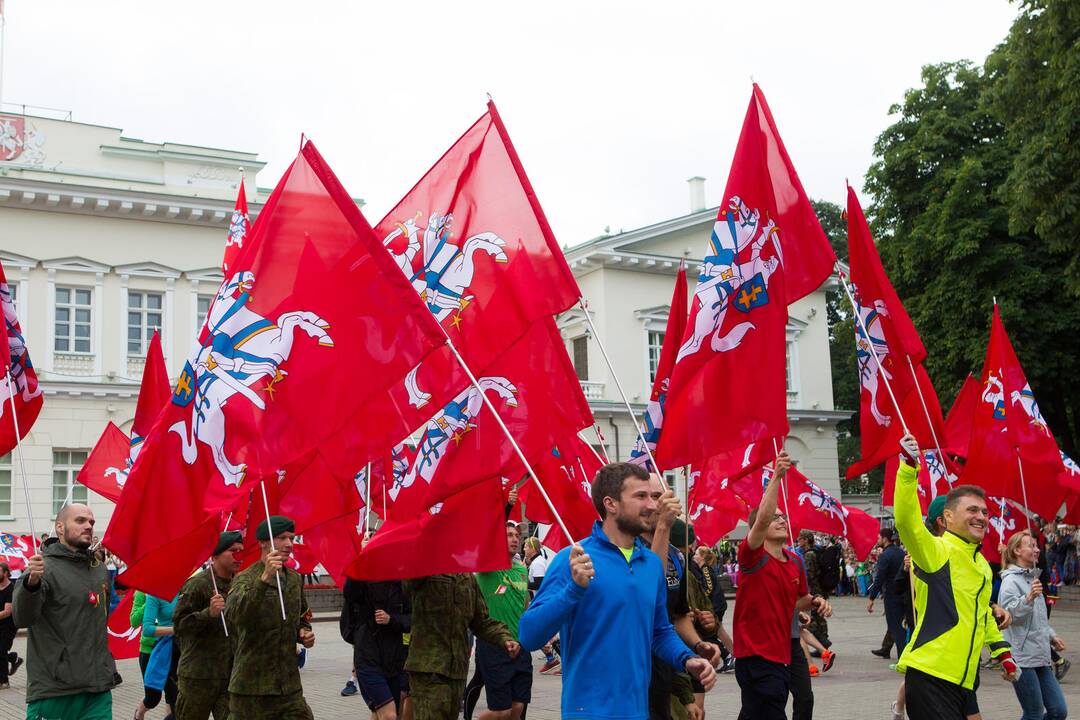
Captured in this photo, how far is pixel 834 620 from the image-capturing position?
2625cm

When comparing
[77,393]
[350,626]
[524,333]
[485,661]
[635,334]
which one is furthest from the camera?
[635,334]

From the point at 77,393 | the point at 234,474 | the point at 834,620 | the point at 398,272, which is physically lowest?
the point at 834,620

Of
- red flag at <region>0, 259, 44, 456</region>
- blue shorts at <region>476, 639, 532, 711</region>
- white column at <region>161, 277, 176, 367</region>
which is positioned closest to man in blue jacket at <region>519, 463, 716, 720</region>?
blue shorts at <region>476, 639, 532, 711</region>

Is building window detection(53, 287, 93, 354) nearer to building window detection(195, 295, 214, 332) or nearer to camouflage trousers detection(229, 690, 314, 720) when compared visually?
building window detection(195, 295, 214, 332)

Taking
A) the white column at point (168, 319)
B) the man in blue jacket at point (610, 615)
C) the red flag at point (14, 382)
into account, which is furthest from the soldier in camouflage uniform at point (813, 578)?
the white column at point (168, 319)

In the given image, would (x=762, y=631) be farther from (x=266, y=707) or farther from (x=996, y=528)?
(x=996, y=528)

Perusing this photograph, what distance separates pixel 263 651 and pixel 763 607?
10.2 ft

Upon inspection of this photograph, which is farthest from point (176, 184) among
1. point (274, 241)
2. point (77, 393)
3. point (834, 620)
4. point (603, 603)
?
point (603, 603)

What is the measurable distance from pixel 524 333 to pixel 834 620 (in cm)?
1966

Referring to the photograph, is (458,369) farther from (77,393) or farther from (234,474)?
(77,393)

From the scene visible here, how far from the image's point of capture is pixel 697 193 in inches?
1949

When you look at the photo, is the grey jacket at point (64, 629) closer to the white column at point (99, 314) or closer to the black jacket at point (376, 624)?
the black jacket at point (376, 624)

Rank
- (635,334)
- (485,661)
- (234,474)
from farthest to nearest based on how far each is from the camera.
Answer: (635,334), (485,661), (234,474)

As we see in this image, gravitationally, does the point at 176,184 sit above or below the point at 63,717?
above
